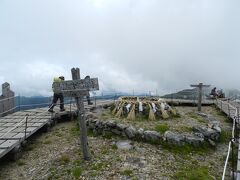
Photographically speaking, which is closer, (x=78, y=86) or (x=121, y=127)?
(x=78, y=86)

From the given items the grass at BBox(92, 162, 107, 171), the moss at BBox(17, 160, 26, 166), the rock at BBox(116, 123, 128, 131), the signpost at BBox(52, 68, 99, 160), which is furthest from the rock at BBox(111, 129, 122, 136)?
the moss at BBox(17, 160, 26, 166)

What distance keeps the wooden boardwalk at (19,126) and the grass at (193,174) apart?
7.32 metres

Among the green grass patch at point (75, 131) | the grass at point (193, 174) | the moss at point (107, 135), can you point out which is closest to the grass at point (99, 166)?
the grass at point (193, 174)

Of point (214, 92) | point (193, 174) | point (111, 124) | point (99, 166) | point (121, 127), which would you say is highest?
point (214, 92)

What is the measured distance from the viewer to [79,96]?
12211 mm

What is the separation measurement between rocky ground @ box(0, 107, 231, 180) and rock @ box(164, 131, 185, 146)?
36cm

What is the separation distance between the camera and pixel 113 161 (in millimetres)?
11969

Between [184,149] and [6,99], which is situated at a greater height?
[6,99]

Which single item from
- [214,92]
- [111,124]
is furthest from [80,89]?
[214,92]

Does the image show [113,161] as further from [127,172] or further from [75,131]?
[75,131]

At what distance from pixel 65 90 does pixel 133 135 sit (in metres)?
4.60

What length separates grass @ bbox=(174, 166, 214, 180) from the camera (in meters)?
10.5

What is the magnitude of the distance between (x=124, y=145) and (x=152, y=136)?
1517 mm

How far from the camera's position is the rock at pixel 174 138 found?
13.6m
